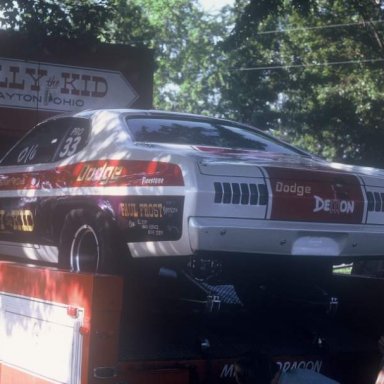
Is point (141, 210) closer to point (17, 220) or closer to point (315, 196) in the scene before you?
point (315, 196)

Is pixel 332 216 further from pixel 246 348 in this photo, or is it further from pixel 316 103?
pixel 316 103

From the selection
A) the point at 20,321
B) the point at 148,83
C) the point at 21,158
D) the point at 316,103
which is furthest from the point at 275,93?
the point at 20,321

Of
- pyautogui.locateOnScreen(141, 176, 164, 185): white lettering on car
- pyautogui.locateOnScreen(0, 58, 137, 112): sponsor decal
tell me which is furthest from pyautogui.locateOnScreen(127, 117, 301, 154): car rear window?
pyautogui.locateOnScreen(0, 58, 137, 112): sponsor decal

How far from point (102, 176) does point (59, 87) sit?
373 cm

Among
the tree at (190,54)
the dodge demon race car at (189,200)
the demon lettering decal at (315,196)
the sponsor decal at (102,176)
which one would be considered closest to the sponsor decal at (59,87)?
the sponsor decal at (102,176)

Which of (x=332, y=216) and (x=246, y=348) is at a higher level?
(x=332, y=216)

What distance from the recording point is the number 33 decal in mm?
5898

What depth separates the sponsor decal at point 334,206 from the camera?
493 cm

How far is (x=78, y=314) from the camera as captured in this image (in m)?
4.11

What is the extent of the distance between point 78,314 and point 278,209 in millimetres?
1343

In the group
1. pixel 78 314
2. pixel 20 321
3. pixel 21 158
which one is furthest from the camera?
pixel 21 158

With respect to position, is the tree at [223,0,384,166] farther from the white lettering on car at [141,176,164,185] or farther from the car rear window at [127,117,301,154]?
the white lettering on car at [141,176,164,185]

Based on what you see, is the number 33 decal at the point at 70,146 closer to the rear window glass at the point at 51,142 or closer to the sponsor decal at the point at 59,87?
the rear window glass at the point at 51,142

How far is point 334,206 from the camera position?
4980 mm
